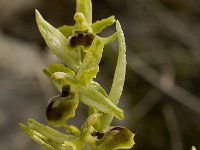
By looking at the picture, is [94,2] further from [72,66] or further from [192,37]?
[72,66]

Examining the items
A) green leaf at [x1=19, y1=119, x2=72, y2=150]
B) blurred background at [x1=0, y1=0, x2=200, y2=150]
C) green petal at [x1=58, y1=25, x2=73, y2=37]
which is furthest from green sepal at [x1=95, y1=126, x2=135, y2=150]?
blurred background at [x1=0, y1=0, x2=200, y2=150]

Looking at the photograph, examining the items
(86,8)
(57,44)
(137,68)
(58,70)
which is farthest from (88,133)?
(137,68)

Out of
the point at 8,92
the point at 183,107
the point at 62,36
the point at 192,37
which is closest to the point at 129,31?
the point at 192,37

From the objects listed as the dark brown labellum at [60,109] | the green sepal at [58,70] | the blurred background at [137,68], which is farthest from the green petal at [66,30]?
the blurred background at [137,68]

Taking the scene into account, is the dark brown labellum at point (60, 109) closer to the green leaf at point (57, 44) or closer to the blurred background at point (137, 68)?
the green leaf at point (57, 44)

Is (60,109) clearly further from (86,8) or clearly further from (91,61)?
(86,8)

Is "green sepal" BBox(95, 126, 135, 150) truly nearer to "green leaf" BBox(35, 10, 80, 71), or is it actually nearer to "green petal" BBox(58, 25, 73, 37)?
"green leaf" BBox(35, 10, 80, 71)

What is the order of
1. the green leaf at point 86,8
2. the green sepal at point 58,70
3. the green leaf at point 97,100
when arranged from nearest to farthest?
1. the green leaf at point 97,100
2. the green sepal at point 58,70
3. the green leaf at point 86,8

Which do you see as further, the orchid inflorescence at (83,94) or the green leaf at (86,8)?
the green leaf at (86,8)
